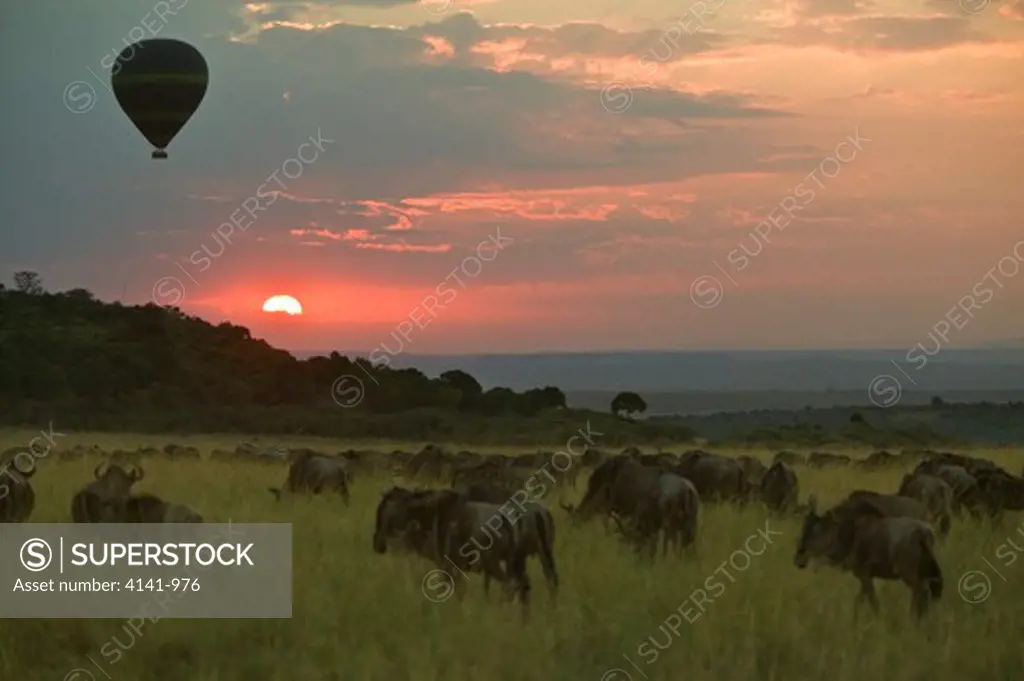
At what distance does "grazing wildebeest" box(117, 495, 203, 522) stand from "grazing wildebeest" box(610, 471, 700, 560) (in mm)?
4681

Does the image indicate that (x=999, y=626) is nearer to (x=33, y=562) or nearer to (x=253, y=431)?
(x=33, y=562)

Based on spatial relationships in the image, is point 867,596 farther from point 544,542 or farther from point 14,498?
point 14,498

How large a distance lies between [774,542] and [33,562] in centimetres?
809

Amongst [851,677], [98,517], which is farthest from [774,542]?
[98,517]

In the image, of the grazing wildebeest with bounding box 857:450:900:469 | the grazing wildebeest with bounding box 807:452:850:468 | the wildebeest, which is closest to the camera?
the wildebeest

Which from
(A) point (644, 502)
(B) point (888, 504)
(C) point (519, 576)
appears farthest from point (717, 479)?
(C) point (519, 576)

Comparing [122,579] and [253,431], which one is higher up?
[253,431]

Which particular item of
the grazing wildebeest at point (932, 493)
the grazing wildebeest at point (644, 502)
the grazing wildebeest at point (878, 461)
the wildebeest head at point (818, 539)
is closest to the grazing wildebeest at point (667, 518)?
the grazing wildebeest at point (644, 502)

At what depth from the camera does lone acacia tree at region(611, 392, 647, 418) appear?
44.6 meters

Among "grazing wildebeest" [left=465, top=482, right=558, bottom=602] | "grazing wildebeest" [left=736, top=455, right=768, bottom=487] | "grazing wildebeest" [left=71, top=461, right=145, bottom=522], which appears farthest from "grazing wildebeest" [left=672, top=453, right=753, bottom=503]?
"grazing wildebeest" [left=71, top=461, right=145, bottom=522]

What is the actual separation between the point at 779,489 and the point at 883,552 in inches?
289

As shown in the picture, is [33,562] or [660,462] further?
[660,462]

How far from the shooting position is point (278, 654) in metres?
11.5

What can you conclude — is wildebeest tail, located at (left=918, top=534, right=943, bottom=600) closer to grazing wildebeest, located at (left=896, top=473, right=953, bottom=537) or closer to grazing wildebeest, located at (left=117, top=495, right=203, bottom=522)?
grazing wildebeest, located at (left=896, top=473, right=953, bottom=537)
